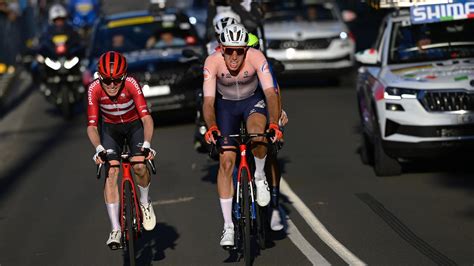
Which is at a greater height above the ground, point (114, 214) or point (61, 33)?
point (114, 214)

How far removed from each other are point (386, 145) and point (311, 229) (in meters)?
2.95

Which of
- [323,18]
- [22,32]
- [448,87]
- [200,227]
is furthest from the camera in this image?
[22,32]

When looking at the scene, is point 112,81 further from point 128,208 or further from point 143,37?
point 143,37

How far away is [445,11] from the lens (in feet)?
48.9

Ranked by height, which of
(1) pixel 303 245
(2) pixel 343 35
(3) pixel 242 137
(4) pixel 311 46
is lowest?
(4) pixel 311 46

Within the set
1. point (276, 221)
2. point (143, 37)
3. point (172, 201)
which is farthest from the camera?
point (143, 37)

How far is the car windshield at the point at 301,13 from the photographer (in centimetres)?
2645

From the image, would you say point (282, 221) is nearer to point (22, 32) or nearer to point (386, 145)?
point (386, 145)

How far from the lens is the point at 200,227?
40.8ft

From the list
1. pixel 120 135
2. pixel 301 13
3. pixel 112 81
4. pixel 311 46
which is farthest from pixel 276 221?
pixel 301 13

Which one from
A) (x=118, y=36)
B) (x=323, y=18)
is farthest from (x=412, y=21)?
(x=323, y=18)

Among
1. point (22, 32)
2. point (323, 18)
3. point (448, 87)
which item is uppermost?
point (448, 87)

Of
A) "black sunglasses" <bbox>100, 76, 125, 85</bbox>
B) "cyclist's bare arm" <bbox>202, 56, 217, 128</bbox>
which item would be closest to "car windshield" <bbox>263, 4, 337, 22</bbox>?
"cyclist's bare arm" <bbox>202, 56, 217, 128</bbox>

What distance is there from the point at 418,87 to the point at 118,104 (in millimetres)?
4612
